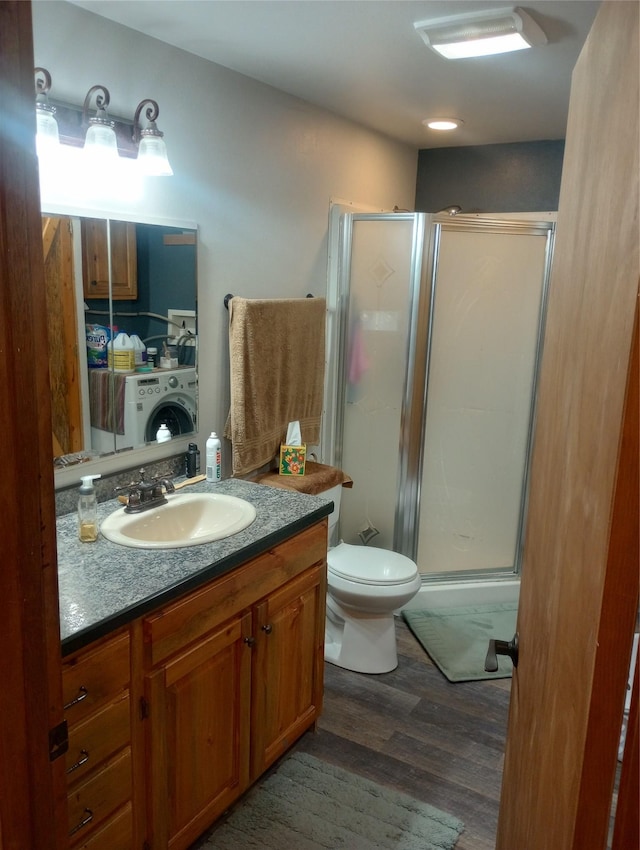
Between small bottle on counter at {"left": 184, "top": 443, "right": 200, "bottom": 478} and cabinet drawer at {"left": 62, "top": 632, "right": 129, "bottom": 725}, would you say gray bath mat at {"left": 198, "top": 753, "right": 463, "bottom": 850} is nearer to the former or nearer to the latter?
cabinet drawer at {"left": 62, "top": 632, "right": 129, "bottom": 725}

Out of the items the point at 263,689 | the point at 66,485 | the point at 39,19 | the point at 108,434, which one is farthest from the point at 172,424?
the point at 39,19

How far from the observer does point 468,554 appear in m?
3.41

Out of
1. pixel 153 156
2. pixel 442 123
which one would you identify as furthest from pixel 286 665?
pixel 442 123

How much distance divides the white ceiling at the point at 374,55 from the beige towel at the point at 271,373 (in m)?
0.82

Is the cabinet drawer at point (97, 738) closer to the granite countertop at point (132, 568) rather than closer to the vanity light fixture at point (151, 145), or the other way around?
the granite countertop at point (132, 568)

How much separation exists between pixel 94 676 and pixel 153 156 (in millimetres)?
1478

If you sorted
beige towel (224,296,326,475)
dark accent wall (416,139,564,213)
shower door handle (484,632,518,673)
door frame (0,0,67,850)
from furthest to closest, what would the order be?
dark accent wall (416,139,564,213) < beige towel (224,296,326,475) < shower door handle (484,632,518,673) < door frame (0,0,67,850)

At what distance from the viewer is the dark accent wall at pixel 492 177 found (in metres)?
3.51

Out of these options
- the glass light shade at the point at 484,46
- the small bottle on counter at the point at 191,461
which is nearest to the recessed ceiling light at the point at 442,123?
the glass light shade at the point at 484,46

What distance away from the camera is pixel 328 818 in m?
2.00

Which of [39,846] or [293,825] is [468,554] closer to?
[293,825]

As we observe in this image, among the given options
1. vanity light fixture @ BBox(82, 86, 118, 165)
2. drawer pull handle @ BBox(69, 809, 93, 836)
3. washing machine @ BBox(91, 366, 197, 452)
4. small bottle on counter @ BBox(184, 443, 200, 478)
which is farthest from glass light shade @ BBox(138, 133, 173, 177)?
drawer pull handle @ BBox(69, 809, 93, 836)

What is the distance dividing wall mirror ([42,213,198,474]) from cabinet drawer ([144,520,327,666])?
1.90 ft

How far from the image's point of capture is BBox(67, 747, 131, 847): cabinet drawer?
4.58ft
